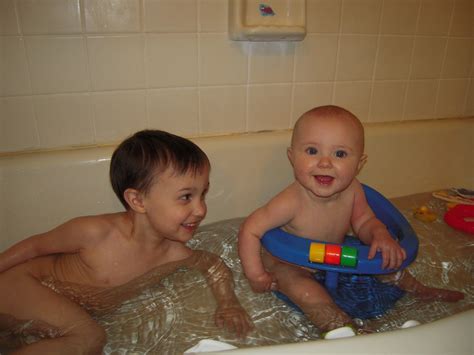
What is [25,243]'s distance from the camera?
0.99 meters

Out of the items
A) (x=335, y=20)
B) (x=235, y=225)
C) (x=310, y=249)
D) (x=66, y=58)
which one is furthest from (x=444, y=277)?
(x=66, y=58)

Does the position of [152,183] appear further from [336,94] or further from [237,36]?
[336,94]

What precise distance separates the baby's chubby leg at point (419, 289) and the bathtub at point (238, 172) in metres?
0.46

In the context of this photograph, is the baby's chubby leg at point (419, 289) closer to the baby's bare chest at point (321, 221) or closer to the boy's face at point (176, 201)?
the baby's bare chest at point (321, 221)

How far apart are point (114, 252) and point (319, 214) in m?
0.54

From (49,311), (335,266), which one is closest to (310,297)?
(335,266)

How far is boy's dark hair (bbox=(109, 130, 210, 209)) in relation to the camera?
38.1 inches

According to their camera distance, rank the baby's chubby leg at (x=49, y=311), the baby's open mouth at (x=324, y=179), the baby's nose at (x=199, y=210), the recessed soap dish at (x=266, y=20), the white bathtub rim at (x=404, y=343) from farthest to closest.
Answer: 1. the recessed soap dish at (x=266, y=20)
2. the baby's open mouth at (x=324, y=179)
3. the baby's nose at (x=199, y=210)
4. the baby's chubby leg at (x=49, y=311)
5. the white bathtub rim at (x=404, y=343)

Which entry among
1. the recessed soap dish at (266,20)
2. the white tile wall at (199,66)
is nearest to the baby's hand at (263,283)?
the white tile wall at (199,66)

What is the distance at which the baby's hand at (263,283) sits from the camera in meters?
1.11

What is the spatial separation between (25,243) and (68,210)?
0.23 m

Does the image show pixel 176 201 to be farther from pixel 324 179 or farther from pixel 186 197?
pixel 324 179

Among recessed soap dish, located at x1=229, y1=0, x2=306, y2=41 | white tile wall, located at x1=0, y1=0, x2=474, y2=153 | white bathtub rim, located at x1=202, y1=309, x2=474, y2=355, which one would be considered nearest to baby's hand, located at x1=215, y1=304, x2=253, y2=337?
white bathtub rim, located at x1=202, y1=309, x2=474, y2=355

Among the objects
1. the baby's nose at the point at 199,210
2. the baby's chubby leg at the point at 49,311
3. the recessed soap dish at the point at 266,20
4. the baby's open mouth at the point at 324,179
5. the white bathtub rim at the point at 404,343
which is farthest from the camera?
the recessed soap dish at the point at 266,20
